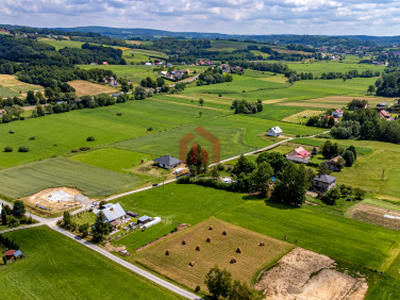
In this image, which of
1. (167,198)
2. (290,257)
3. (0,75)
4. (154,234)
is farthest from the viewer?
(0,75)

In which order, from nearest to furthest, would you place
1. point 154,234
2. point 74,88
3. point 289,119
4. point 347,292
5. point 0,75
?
point 347,292 → point 154,234 → point 289,119 → point 74,88 → point 0,75

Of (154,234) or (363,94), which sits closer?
(154,234)

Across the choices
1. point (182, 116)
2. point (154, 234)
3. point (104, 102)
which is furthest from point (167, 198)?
point (104, 102)

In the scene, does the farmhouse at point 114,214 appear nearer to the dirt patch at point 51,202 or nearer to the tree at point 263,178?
the dirt patch at point 51,202

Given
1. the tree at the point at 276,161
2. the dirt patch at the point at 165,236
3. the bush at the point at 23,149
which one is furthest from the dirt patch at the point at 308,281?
the bush at the point at 23,149

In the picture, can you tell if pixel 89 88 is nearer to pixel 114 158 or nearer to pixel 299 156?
pixel 114 158

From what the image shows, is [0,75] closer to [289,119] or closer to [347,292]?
[289,119]

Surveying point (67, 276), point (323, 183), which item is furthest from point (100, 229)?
point (323, 183)

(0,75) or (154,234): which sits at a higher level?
(0,75)
